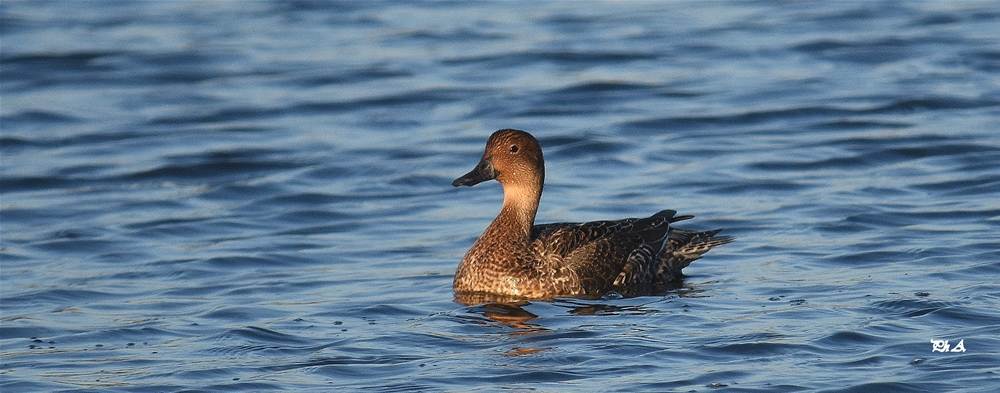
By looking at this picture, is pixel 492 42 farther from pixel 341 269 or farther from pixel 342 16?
pixel 341 269

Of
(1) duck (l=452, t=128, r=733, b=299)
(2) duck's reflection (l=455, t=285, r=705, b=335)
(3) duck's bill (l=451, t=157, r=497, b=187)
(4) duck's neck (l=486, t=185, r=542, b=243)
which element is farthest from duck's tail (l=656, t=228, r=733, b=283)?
(3) duck's bill (l=451, t=157, r=497, b=187)

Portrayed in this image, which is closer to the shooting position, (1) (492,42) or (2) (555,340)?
(2) (555,340)

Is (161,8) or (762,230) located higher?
(161,8)

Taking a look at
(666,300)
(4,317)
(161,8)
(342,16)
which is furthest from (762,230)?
(161,8)

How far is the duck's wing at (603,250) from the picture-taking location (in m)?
9.21

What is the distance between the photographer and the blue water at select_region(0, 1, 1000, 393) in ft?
25.0

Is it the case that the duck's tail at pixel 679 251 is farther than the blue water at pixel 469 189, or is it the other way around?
the duck's tail at pixel 679 251

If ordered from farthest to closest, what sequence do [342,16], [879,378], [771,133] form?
1. [342,16]
2. [771,133]
3. [879,378]

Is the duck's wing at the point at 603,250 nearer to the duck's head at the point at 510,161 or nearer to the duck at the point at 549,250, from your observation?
the duck at the point at 549,250

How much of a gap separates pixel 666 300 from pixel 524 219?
117cm

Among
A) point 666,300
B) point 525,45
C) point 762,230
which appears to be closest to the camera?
point 666,300

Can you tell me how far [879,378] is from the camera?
22.6 ft

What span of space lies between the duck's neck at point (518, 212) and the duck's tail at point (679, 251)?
2.94ft
